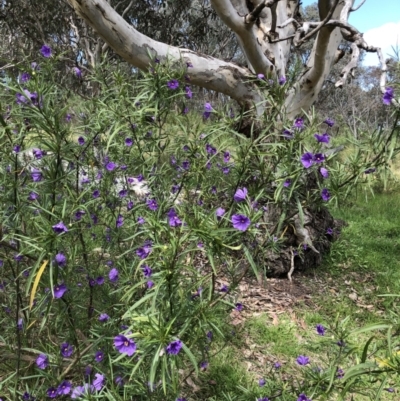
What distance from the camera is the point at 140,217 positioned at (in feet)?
5.75

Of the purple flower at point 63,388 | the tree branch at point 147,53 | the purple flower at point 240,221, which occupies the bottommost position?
the purple flower at point 63,388

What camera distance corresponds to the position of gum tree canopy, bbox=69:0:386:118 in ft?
10.2

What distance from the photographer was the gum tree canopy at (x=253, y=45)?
3119mm

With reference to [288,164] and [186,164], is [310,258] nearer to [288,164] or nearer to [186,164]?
[186,164]

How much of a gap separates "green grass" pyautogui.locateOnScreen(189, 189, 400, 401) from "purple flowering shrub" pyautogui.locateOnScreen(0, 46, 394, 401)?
0.44 metres

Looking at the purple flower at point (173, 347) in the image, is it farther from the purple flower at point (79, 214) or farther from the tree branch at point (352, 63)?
the tree branch at point (352, 63)

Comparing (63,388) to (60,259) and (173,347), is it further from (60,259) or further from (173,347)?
(173,347)

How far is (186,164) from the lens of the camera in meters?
1.85

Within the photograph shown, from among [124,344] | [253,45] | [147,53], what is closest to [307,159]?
[124,344]

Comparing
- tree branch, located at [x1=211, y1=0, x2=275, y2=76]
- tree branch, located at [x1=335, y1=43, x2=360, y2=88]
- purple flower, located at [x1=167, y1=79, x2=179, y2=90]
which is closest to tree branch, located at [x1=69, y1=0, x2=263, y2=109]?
tree branch, located at [x1=211, y1=0, x2=275, y2=76]

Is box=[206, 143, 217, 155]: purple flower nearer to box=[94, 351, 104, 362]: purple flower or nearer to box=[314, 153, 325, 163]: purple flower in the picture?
Answer: box=[314, 153, 325, 163]: purple flower

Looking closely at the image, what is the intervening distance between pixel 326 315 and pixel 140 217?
223 cm

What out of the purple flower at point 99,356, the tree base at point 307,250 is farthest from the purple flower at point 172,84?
the tree base at point 307,250

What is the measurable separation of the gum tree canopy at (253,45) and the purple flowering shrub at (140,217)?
1227mm
